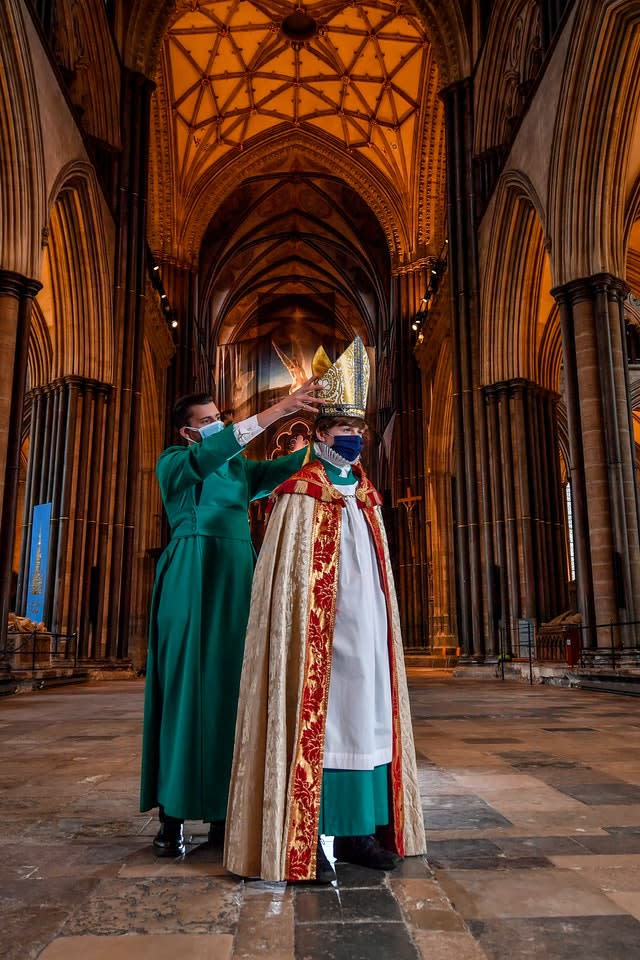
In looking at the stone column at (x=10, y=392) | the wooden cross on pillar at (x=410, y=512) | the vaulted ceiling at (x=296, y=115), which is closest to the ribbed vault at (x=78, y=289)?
the stone column at (x=10, y=392)

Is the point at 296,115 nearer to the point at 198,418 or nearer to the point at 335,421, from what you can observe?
the point at 198,418

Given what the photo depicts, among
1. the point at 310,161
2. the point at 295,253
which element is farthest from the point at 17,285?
the point at 295,253

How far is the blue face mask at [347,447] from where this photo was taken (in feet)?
8.43

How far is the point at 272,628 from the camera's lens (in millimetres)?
2354

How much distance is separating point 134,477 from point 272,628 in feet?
47.2

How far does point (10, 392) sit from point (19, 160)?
3.22 meters

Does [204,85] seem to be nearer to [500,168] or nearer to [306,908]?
[500,168]

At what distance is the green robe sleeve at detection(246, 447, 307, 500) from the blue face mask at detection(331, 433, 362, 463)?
0.93 feet

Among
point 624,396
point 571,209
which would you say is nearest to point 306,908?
point 624,396

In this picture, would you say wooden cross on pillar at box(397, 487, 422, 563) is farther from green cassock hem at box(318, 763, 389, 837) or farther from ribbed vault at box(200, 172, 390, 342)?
green cassock hem at box(318, 763, 389, 837)

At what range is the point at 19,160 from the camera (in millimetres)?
10984

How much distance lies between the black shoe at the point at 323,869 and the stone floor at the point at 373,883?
0.12 ft

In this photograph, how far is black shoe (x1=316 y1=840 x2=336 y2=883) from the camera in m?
2.20

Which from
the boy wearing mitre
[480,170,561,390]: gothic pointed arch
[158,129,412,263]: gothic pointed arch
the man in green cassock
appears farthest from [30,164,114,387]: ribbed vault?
the boy wearing mitre
